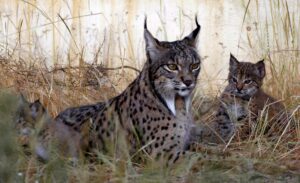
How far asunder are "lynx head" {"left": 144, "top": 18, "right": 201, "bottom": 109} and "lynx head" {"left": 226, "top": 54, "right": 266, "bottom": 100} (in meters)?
1.00

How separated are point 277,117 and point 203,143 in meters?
0.60

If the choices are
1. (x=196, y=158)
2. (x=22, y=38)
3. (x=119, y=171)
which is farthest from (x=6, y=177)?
(x=22, y=38)

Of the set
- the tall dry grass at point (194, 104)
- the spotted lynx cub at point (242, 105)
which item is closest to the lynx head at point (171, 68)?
the tall dry grass at point (194, 104)

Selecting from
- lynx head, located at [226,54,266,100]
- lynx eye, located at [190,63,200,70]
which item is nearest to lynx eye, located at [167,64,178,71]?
lynx eye, located at [190,63,200,70]

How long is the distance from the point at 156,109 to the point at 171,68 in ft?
0.94

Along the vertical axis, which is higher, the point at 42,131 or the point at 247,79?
the point at 247,79

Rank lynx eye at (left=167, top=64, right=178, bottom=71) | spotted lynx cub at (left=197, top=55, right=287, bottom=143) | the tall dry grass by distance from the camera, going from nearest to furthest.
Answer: the tall dry grass → lynx eye at (left=167, top=64, right=178, bottom=71) → spotted lynx cub at (left=197, top=55, right=287, bottom=143)

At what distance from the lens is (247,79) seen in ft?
23.7

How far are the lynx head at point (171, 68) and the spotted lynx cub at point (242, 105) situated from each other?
0.77m

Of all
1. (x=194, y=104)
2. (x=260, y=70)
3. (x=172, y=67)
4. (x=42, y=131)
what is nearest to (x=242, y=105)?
(x=260, y=70)

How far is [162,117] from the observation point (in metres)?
6.14

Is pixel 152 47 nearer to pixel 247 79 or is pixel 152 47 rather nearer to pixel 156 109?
pixel 156 109

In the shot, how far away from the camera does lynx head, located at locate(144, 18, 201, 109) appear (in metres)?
6.12

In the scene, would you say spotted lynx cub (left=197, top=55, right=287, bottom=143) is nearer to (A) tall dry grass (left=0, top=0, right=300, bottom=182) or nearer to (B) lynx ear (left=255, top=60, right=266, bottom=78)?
(B) lynx ear (left=255, top=60, right=266, bottom=78)
